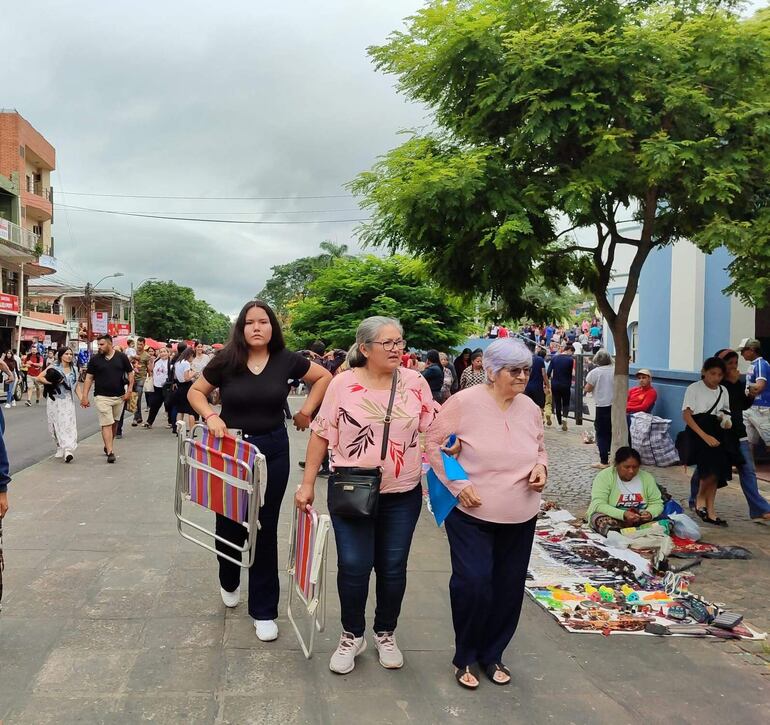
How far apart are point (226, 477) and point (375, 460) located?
2.83ft

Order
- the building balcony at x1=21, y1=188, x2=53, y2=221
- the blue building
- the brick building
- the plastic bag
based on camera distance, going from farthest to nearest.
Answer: the building balcony at x1=21, y1=188, x2=53, y2=221 → the brick building → the blue building → the plastic bag

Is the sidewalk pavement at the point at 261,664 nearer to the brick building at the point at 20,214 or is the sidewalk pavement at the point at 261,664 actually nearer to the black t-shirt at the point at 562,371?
the black t-shirt at the point at 562,371

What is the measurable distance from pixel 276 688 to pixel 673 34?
528cm

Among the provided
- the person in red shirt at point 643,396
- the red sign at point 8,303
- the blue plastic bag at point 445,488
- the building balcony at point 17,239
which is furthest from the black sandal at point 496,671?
the building balcony at point 17,239

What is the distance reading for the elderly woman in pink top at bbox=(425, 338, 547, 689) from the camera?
3.43m

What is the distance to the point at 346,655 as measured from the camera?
362cm

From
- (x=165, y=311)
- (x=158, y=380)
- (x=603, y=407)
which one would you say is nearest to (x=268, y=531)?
(x=603, y=407)

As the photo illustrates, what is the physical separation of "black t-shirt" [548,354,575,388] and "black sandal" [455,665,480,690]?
11722mm

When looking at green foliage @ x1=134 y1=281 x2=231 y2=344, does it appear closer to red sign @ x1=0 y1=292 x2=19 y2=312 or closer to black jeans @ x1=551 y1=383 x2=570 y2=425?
red sign @ x1=0 y1=292 x2=19 y2=312

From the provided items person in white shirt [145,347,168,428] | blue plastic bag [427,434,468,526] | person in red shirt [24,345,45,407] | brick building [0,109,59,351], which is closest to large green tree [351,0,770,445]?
blue plastic bag [427,434,468,526]

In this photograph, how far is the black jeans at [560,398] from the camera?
15.0m

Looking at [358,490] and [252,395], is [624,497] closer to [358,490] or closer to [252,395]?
[358,490]

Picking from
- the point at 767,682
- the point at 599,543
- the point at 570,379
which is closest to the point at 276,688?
the point at 767,682

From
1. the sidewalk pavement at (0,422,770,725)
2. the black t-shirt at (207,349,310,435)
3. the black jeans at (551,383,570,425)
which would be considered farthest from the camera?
the black jeans at (551,383,570,425)
